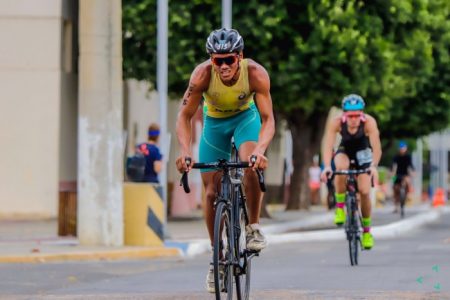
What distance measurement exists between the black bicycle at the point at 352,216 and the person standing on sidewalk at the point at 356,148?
83 millimetres

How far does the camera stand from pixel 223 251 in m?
10.2

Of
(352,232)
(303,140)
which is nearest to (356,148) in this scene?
(352,232)

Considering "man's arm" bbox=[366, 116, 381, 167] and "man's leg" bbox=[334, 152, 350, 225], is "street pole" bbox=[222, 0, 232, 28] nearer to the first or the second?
"man's leg" bbox=[334, 152, 350, 225]

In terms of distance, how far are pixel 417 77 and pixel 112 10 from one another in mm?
17229

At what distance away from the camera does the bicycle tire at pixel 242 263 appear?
33.8 feet

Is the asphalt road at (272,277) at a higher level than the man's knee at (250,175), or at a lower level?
lower

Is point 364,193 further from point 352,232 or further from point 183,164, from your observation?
point 183,164

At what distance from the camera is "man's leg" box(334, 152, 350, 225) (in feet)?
57.8

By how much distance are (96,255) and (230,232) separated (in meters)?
8.53

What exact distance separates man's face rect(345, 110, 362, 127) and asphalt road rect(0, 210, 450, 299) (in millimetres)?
1631

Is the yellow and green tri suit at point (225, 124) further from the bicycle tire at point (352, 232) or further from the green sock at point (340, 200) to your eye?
the green sock at point (340, 200)

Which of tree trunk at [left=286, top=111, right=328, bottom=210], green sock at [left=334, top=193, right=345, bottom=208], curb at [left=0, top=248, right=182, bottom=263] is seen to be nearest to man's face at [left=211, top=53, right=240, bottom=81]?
green sock at [left=334, top=193, right=345, bottom=208]

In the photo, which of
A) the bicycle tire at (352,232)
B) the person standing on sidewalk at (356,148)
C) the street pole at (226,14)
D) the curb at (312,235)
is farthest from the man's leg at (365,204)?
the street pole at (226,14)

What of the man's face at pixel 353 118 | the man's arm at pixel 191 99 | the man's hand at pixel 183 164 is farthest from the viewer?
the man's face at pixel 353 118
